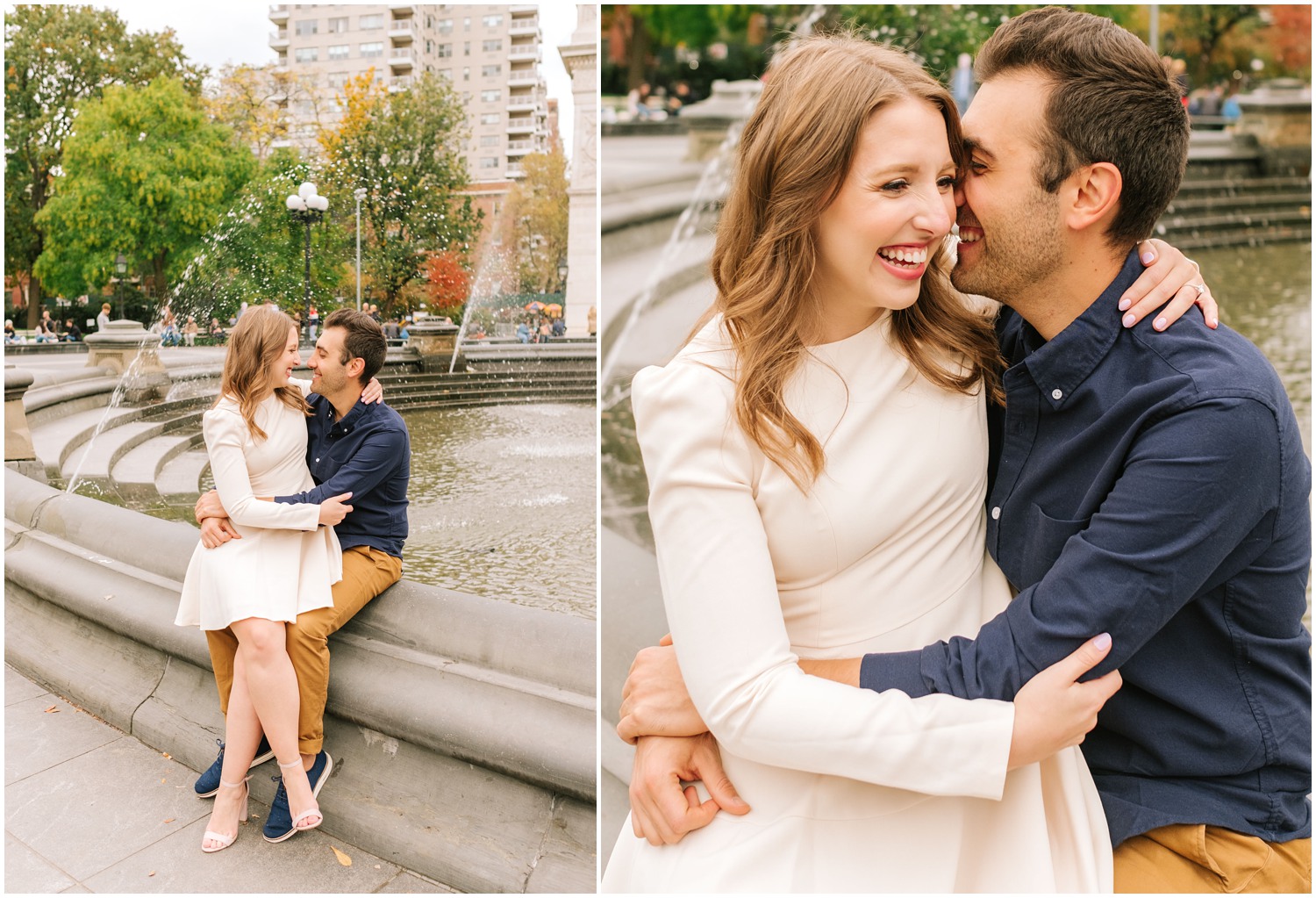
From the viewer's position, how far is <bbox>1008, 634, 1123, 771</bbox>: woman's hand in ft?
4.37

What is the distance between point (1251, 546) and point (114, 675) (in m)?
3.84

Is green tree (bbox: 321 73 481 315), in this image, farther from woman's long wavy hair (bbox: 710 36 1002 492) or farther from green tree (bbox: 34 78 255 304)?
woman's long wavy hair (bbox: 710 36 1002 492)

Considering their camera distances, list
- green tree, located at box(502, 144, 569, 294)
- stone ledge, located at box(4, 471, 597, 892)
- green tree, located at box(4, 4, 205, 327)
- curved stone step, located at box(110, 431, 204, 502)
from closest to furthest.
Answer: stone ledge, located at box(4, 471, 597, 892) < curved stone step, located at box(110, 431, 204, 502) < green tree, located at box(4, 4, 205, 327) < green tree, located at box(502, 144, 569, 294)

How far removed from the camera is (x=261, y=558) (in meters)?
2.99

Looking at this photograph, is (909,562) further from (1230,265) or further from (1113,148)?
(1230,265)

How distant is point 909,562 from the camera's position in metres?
1.54

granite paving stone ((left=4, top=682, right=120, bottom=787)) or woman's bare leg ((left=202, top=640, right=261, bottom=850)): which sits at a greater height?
woman's bare leg ((left=202, top=640, right=261, bottom=850))

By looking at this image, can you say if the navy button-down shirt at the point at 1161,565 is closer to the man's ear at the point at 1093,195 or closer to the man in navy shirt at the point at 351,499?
the man's ear at the point at 1093,195

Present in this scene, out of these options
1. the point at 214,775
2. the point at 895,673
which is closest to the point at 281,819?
the point at 214,775

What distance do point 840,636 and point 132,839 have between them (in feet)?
8.37

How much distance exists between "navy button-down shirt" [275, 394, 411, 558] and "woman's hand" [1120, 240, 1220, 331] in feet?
7.68

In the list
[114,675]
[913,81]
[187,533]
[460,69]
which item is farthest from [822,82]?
[460,69]

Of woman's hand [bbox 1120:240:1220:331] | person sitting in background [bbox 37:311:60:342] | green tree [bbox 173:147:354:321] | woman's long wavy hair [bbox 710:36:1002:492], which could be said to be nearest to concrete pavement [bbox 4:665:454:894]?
woman's long wavy hair [bbox 710:36:1002:492]

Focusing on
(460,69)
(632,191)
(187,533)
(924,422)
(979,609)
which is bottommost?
(187,533)
